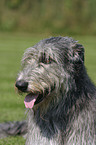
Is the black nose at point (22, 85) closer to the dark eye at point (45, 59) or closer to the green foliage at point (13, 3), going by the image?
the dark eye at point (45, 59)

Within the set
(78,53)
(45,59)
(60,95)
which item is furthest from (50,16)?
(60,95)

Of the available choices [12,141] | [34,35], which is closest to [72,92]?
[12,141]

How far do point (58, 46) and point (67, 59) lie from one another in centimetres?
23

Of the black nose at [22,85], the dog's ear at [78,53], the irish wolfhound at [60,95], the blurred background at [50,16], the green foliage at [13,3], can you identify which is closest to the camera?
the black nose at [22,85]

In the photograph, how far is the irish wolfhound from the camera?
183 inches

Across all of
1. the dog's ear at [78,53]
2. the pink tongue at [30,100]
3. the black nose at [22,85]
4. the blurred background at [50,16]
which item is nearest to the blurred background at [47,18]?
the blurred background at [50,16]

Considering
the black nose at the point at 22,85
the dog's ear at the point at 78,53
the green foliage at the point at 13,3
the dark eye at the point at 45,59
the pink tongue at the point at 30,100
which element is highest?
the green foliage at the point at 13,3

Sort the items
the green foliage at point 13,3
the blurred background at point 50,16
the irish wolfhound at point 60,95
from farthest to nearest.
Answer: the green foliage at point 13,3 → the blurred background at point 50,16 → the irish wolfhound at point 60,95

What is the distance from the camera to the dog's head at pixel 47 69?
455 cm

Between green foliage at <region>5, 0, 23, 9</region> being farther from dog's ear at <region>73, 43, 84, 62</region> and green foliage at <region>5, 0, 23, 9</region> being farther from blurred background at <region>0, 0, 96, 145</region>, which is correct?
dog's ear at <region>73, 43, 84, 62</region>

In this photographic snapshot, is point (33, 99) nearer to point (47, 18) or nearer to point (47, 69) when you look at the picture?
point (47, 69)

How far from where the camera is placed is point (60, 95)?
4754 mm

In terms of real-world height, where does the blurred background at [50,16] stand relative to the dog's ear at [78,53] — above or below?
above

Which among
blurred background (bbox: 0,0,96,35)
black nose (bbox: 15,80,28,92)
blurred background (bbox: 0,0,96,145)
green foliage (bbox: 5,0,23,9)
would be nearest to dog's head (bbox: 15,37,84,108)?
black nose (bbox: 15,80,28,92)
